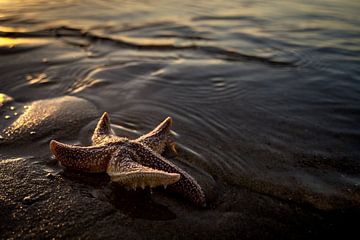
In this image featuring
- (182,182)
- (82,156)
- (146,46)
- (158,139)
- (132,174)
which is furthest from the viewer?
(146,46)

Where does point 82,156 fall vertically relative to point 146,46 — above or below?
below

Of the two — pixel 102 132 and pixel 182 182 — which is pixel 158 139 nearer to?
pixel 102 132

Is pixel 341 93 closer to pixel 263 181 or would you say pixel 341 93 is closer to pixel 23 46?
pixel 263 181

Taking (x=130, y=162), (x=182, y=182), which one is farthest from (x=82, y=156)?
(x=182, y=182)

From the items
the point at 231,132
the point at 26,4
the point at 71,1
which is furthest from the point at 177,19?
the point at 231,132

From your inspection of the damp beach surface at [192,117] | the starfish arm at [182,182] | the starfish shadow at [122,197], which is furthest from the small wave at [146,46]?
the starfish shadow at [122,197]

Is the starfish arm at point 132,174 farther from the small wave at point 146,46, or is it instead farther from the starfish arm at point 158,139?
the small wave at point 146,46

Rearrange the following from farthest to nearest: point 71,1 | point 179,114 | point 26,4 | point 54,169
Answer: point 71,1 < point 26,4 < point 179,114 < point 54,169
